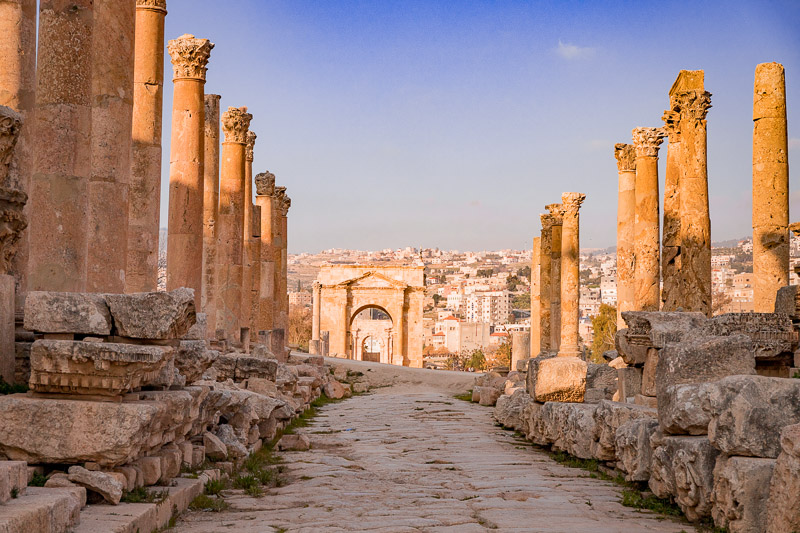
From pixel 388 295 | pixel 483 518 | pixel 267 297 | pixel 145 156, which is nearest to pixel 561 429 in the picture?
pixel 483 518

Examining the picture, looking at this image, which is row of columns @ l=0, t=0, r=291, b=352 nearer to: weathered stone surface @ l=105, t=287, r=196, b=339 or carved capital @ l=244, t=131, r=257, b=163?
weathered stone surface @ l=105, t=287, r=196, b=339

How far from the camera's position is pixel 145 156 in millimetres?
13531

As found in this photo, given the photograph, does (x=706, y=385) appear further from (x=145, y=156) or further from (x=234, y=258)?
(x=234, y=258)

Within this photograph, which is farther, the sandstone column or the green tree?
the green tree

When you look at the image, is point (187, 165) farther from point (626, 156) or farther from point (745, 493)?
point (745, 493)

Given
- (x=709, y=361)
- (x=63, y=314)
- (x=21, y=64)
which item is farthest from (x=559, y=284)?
(x=63, y=314)

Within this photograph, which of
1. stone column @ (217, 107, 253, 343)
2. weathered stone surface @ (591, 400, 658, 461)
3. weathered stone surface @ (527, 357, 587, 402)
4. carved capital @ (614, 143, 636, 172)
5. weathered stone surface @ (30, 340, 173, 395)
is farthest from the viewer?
carved capital @ (614, 143, 636, 172)

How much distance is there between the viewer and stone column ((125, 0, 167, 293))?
1333 cm

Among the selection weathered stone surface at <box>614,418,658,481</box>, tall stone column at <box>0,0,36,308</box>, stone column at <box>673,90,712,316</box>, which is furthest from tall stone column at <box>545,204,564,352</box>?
tall stone column at <box>0,0,36,308</box>

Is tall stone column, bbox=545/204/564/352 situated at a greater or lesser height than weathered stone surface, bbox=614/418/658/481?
greater

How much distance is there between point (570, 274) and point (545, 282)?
13.2 feet

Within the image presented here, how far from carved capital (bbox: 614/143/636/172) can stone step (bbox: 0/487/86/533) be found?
2038 cm

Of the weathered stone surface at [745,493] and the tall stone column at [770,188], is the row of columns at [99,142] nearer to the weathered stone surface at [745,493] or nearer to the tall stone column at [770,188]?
the weathered stone surface at [745,493]

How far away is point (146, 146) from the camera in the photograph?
13555 mm
